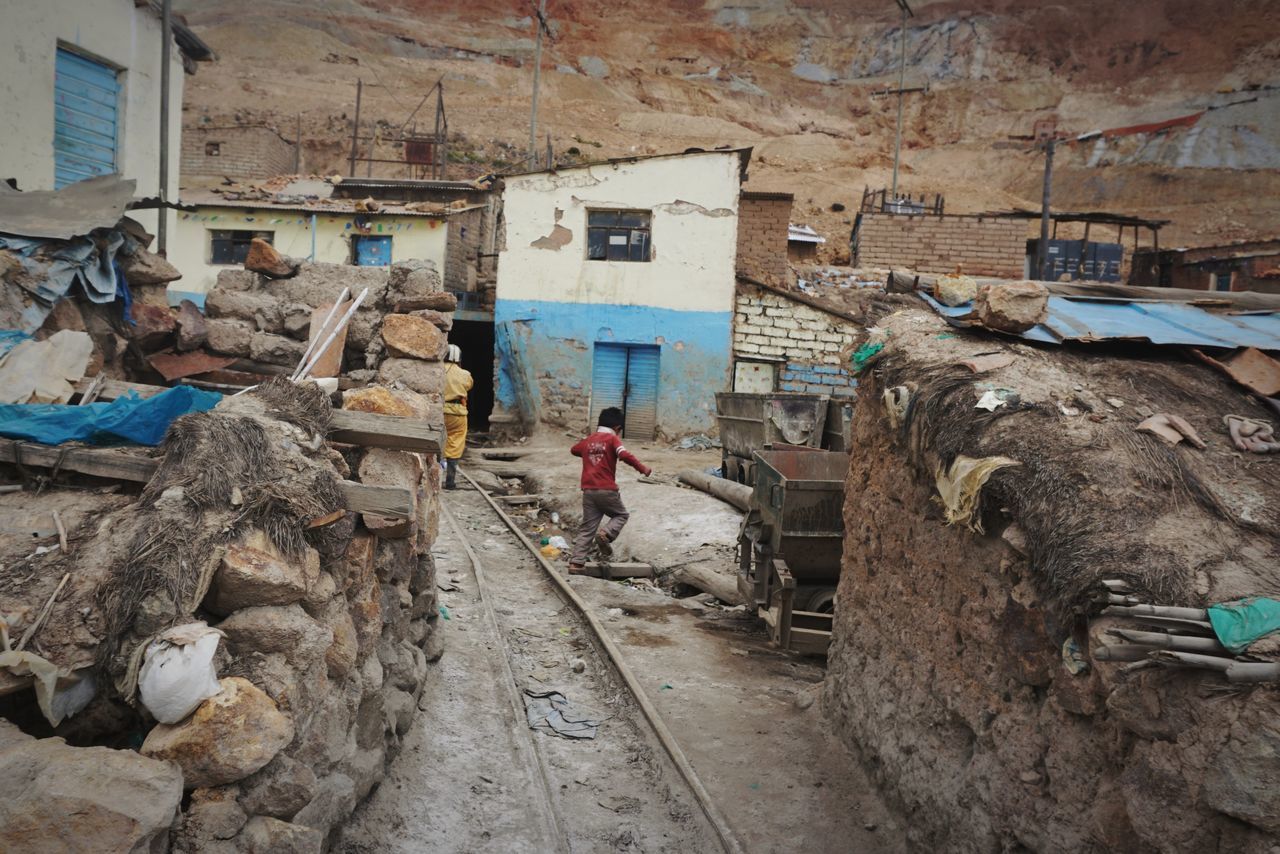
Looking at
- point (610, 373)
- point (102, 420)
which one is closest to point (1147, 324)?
point (102, 420)

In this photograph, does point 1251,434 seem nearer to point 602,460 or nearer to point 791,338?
point 602,460

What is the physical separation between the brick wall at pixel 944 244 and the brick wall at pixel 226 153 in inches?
868

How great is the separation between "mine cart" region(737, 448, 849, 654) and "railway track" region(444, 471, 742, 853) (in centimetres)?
158

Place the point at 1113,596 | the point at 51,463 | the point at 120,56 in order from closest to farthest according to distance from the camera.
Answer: the point at 1113,596 < the point at 51,463 < the point at 120,56

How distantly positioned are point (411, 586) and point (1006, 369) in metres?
4.29

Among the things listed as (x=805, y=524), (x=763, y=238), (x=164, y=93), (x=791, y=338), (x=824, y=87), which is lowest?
(x=805, y=524)

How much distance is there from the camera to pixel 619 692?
753 centimetres

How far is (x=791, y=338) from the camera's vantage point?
22906 mm

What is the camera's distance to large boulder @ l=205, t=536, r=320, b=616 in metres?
3.52

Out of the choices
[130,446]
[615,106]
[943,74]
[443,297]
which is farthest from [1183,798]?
[943,74]

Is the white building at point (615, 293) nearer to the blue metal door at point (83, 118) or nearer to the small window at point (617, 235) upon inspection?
the small window at point (617, 235)

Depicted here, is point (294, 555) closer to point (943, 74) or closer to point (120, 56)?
point (120, 56)

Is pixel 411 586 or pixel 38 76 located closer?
pixel 411 586

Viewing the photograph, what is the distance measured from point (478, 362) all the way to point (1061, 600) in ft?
82.3
